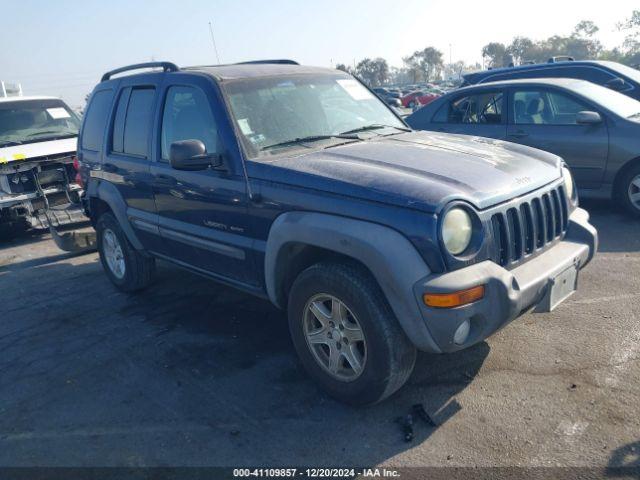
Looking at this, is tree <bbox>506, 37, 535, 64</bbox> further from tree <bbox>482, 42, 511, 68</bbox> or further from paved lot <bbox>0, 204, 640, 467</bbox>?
paved lot <bbox>0, 204, 640, 467</bbox>

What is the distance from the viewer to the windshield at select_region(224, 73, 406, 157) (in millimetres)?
3879

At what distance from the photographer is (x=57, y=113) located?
9148 mm

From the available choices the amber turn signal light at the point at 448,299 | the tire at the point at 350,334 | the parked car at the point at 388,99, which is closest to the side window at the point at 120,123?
the parked car at the point at 388,99

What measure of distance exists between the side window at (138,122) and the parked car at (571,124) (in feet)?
14.4

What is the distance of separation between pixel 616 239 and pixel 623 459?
3.68 meters

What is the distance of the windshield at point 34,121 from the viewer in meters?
8.45

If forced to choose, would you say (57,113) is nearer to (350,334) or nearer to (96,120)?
(96,120)

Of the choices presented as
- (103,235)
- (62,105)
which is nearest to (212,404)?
(103,235)

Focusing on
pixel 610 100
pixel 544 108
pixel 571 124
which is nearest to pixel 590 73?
pixel 610 100

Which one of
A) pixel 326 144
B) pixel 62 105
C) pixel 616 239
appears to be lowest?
pixel 616 239

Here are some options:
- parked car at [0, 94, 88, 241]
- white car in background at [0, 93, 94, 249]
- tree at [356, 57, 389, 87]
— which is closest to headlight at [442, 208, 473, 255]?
parked car at [0, 94, 88, 241]

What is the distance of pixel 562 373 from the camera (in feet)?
11.5

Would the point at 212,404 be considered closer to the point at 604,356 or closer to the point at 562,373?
the point at 562,373

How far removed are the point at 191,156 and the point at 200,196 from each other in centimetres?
47
